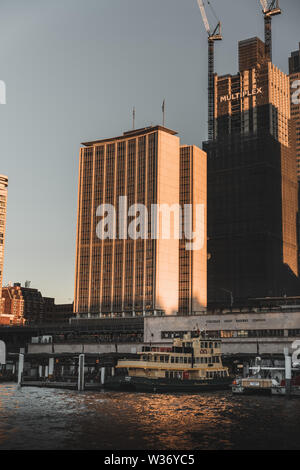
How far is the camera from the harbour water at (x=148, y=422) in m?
54.5

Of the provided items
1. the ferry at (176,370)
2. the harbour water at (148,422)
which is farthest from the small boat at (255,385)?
the ferry at (176,370)

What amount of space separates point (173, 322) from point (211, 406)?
96.4 metres

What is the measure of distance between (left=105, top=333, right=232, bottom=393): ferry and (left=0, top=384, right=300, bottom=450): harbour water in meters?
9.55

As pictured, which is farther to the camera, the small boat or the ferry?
the ferry

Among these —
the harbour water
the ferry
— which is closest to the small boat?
the harbour water

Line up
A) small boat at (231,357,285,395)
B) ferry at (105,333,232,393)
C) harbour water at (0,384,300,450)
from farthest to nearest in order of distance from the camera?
ferry at (105,333,232,393), small boat at (231,357,285,395), harbour water at (0,384,300,450)

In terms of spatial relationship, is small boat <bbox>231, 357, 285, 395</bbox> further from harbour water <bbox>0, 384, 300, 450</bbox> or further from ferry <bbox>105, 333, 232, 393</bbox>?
ferry <bbox>105, 333, 232, 393</bbox>

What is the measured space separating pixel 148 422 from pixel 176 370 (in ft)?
145

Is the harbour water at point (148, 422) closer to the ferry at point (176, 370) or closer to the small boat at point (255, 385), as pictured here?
the small boat at point (255, 385)

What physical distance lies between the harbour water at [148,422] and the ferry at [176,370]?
31.3 ft

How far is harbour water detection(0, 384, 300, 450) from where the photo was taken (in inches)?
2144

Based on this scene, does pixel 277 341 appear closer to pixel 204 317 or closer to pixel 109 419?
pixel 204 317

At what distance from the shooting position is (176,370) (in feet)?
362

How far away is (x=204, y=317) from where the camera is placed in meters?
173
